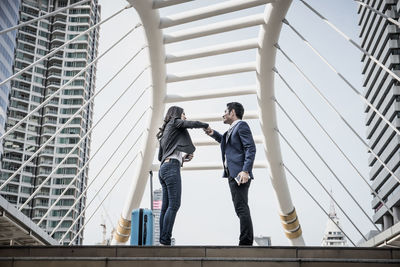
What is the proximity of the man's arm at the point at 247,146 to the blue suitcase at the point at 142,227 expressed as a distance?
1.71m

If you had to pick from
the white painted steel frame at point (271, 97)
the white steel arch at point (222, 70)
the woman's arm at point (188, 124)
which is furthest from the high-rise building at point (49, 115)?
the woman's arm at point (188, 124)

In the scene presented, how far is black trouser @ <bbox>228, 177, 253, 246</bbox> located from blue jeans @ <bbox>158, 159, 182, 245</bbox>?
76cm

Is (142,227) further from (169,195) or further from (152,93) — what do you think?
(152,93)

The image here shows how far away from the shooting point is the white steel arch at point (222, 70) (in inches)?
415

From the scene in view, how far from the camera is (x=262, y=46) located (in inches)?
452

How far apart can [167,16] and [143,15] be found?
20.7 inches

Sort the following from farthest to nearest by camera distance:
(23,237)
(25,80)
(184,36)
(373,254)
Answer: (25,80)
(184,36)
(23,237)
(373,254)

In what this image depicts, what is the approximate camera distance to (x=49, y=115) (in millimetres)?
90062

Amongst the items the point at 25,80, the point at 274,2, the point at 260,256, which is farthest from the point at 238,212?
the point at 25,80

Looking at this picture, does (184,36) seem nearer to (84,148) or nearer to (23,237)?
(23,237)

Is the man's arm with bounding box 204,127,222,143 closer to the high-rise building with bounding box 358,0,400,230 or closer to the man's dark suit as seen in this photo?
the man's dark suit

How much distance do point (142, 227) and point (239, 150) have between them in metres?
1.79

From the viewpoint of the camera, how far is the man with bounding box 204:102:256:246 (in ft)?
19.5

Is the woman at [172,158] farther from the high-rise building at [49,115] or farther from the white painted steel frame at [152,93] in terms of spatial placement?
the high-rise building at [49,115]
